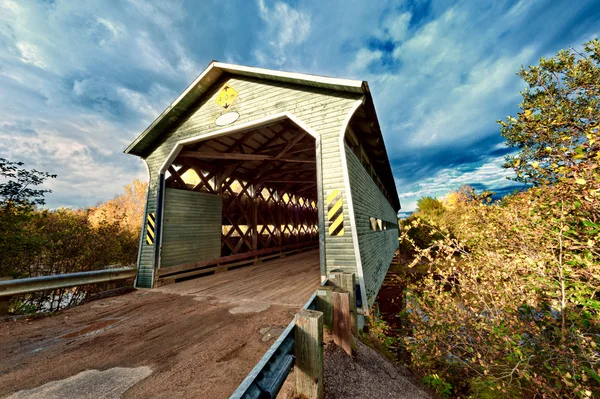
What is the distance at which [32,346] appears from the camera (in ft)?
11.9

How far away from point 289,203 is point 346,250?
1214cm

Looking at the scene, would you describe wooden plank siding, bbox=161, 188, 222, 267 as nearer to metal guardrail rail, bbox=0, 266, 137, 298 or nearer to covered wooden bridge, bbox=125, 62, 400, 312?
covered wooden bridge, bbox=125, 62, 400, 312

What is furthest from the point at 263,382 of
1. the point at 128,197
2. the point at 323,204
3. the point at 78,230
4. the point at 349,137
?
the point at 128,197

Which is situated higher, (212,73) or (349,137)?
(212,73)

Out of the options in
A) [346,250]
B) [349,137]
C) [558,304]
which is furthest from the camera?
[349,137]

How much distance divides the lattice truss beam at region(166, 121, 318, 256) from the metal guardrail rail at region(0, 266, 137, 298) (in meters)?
3.27

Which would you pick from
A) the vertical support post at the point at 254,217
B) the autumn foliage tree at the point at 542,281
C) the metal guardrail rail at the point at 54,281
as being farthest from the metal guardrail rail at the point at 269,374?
the vertical support post at the point at 254,217

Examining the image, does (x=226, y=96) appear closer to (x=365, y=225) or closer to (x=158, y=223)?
(x=158, y=223)

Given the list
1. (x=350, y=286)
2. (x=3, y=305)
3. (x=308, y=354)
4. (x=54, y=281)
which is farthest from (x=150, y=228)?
(x=308, y=354)

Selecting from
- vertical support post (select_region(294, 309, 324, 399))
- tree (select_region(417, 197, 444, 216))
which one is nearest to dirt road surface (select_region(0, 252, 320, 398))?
vertical support post (select_region(294, 309, 324, 399))

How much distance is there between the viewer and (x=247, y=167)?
38.5 ft

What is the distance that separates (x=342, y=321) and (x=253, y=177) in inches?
400

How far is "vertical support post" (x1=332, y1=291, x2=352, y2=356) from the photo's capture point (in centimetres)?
325

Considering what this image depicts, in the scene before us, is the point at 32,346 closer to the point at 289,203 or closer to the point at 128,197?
the point at 289,203
